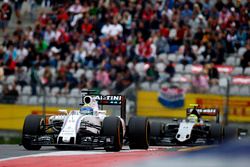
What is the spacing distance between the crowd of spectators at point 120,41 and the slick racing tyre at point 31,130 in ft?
28.3

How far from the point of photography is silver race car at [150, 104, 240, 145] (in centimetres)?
2055

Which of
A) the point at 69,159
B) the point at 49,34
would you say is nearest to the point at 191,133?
the point at 69,159

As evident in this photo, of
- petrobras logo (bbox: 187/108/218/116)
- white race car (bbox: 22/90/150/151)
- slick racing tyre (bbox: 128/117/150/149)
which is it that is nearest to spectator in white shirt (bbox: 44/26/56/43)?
petrobras logo (bbox: 187/108/218/116)

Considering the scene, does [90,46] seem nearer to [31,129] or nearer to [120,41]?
[120,41]

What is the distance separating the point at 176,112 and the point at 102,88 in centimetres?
234

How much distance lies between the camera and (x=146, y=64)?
25.8 meters

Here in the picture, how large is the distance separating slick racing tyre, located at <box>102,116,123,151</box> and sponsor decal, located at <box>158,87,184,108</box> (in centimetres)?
901

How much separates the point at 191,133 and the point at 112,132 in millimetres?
5582

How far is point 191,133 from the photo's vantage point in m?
20.8

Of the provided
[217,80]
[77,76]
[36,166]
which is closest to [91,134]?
[36,166]

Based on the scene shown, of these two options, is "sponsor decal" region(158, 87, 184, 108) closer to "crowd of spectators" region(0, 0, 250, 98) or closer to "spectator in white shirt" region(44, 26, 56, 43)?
"crowd of spectators" region(0, 0, 250, 98)

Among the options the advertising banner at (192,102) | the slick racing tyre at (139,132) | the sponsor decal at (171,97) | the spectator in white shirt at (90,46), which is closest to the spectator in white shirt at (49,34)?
the spectator in white shirt at (90,46)

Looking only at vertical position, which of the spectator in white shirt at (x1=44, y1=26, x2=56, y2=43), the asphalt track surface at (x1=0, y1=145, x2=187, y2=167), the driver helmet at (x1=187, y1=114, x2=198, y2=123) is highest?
the spectator in white shirt at (x1=44, y1=26, x2=56, y2=43)

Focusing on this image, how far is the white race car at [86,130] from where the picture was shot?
51.2 ft
